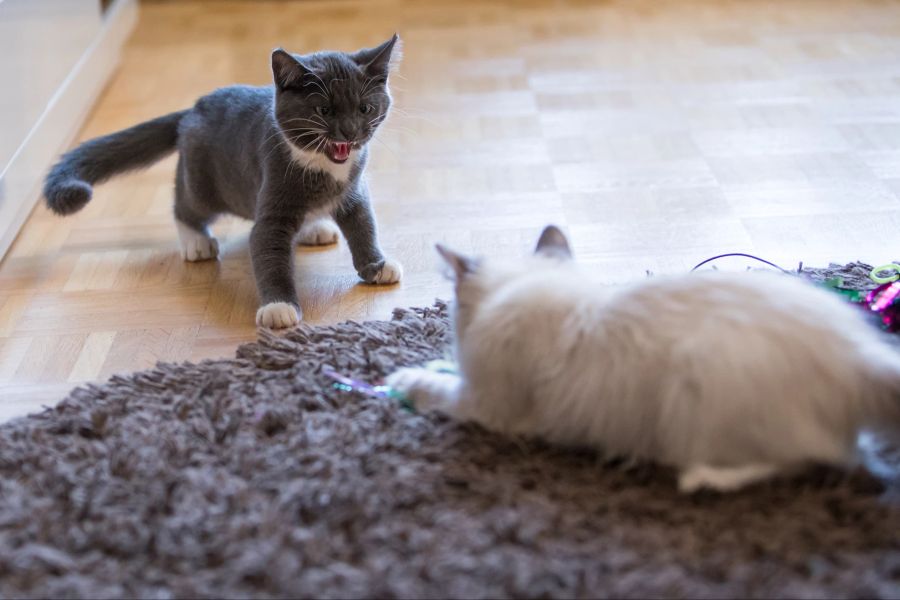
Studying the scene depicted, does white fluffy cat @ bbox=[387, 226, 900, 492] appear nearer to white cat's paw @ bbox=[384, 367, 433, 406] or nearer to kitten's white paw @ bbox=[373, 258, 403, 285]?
white cat's paw @ bbox=[384, 367, 433, 406]

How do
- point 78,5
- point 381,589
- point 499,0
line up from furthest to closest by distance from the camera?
1. point 499,0
2. point 78,5
3. point 381,589

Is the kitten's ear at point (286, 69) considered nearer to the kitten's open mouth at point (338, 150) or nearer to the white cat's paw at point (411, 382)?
the kitten's open mouth at point (338, 150)

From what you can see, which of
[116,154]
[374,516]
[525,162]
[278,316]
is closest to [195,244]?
[116,154]

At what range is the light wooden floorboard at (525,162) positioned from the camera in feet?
6.73

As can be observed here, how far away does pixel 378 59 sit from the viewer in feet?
6.55

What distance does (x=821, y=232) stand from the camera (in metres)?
2.19

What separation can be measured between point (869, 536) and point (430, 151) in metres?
1.80

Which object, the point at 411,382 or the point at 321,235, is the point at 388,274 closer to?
the point at 321,235

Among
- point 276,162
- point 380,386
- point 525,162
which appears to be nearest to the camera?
point 380,386

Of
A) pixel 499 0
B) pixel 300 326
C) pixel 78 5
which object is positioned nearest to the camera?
pixel 300 326

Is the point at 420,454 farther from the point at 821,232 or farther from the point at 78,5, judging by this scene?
the point at 78,5

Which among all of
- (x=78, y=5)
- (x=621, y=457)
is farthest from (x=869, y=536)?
(x=78, y=5)

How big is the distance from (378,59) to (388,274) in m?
0.44

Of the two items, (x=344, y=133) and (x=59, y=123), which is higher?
(x=344, y=133)
